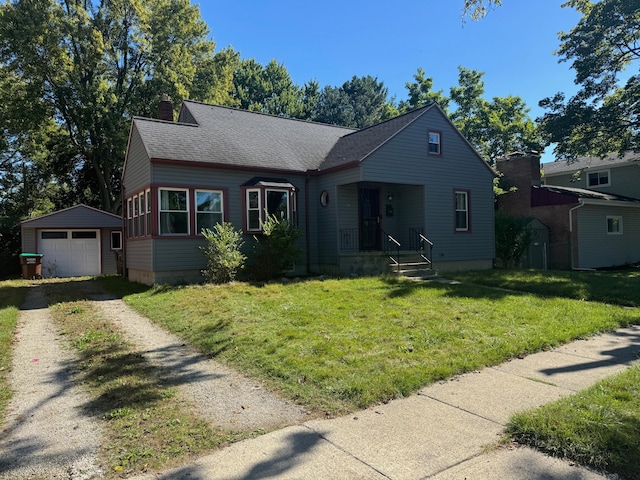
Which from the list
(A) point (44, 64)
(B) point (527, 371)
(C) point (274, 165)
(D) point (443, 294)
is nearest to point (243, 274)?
(C) point (274, 165)

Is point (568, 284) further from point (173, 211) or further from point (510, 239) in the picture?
point (173, 211)

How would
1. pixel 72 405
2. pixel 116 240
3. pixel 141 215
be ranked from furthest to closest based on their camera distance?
pixel 116 240 < pixel 141 215 < pixel 72 405

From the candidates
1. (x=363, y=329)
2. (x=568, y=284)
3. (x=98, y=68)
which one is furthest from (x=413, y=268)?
(x=98, y=68)

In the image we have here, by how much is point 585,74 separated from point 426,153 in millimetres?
11486

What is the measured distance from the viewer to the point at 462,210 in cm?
1725

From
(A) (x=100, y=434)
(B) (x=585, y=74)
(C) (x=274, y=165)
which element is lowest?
(A) (x=100, y=434)

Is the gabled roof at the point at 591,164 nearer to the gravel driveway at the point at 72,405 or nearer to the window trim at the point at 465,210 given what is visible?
the window trim at the point at 465,210

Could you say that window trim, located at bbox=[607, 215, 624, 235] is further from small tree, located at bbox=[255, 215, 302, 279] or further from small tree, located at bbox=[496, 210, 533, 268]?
small tree, located at bbox=[255, 215, 302, 279]

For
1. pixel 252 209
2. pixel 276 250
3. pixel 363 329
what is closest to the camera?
pixel 363 329

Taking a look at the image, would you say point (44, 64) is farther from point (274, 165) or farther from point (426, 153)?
point (426, 153)

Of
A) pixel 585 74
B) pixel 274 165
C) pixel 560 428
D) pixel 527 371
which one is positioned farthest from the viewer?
pixel 585 74

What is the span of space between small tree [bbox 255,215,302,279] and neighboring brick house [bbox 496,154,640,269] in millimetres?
13604

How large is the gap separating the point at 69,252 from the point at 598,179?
100 feet

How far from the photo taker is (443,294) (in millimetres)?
10031
